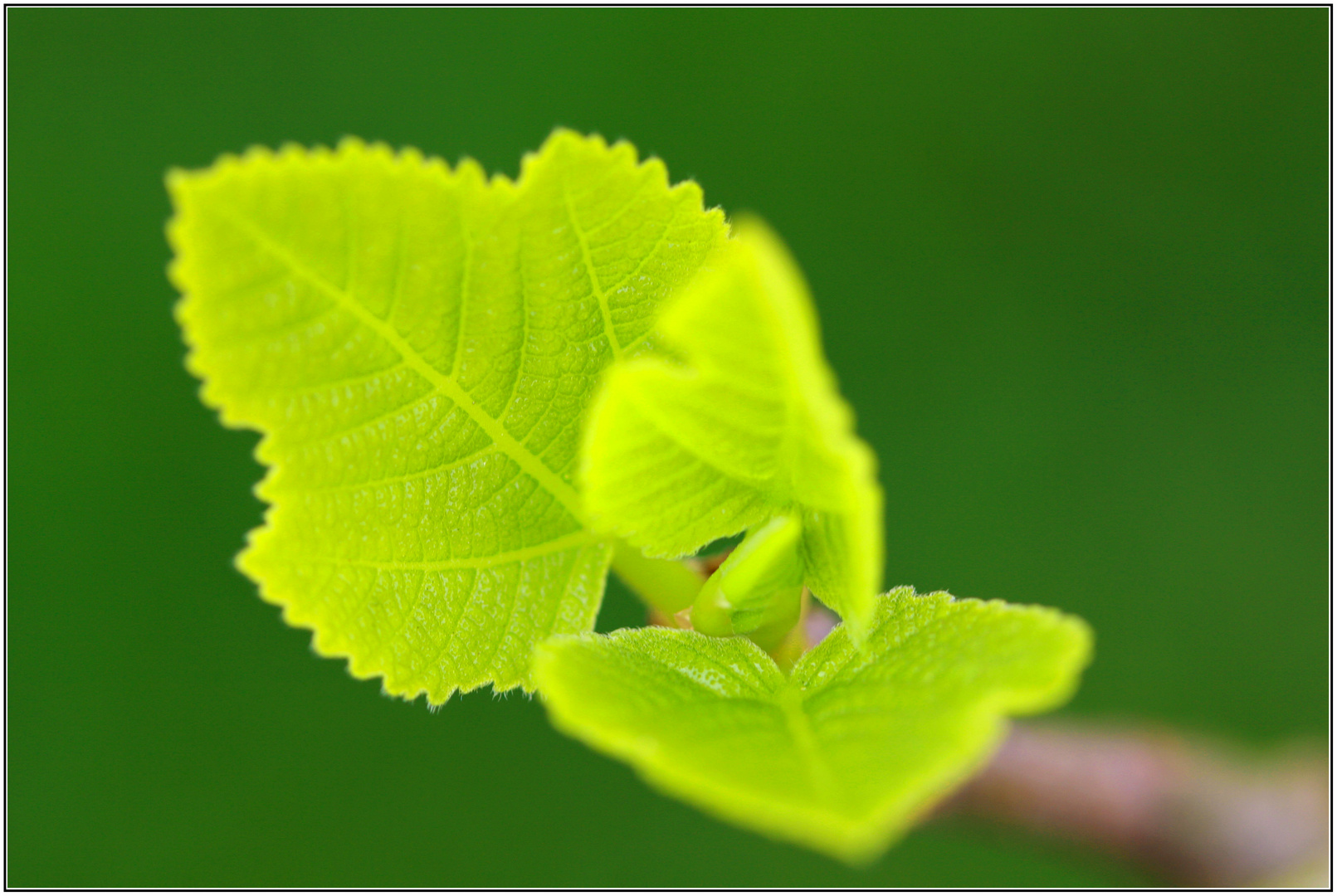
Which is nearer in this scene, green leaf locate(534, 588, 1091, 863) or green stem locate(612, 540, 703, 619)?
green leaf locate(534, 588, 1091, 863)

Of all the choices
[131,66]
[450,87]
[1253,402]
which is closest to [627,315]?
[450,87]

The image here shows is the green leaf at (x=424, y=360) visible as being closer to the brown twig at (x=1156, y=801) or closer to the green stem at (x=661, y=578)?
the green stem at (x=661, y=578)

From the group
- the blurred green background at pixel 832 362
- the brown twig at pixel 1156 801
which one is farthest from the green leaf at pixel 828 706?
→ the blurred green background at pixel 832 362

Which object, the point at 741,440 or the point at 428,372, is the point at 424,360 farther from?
the point at 741,440

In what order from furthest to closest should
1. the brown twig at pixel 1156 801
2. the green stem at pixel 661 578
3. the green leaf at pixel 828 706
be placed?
the brown twig at pixel 1156 801
the green stem at pixel 661 578
the green leaf at pixel 828 706

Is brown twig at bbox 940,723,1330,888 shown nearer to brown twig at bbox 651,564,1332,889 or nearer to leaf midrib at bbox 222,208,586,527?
brown twig at bbox 651,564,1332,889

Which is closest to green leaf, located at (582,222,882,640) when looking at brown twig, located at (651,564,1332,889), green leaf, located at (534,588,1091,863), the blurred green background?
green leaf, located at (534,588,1091,863)

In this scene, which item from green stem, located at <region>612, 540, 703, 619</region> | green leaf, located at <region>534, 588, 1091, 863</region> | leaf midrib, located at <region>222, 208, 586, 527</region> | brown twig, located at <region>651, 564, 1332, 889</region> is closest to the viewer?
green leaf, located at <region>534, 588, 1091, 863</region>
